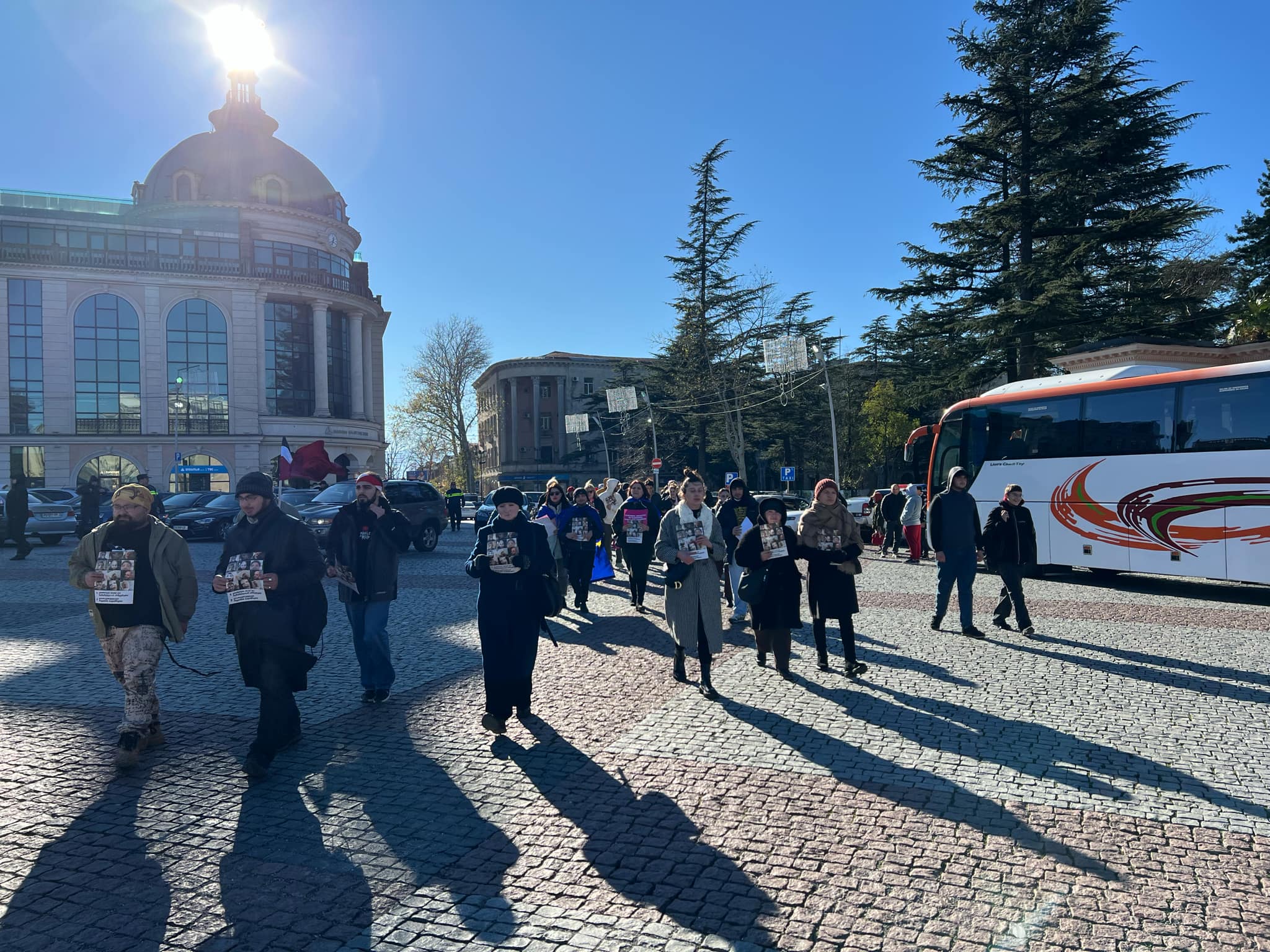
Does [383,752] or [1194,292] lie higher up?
[1194,292]

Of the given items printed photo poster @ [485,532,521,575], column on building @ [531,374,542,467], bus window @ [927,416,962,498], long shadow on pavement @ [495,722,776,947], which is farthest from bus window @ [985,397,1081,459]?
column on building @ [531,374,542,467]

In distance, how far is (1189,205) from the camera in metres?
29.0

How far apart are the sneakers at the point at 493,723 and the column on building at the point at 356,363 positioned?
6062 centimetres

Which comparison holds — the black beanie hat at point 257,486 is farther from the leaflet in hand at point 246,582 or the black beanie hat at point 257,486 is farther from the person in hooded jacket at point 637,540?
the person in hooded jacket at point 637,540

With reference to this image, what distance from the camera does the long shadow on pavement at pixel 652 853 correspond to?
3.62 m

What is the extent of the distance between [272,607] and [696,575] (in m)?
3.35

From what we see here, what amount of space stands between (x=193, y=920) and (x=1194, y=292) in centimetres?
4235

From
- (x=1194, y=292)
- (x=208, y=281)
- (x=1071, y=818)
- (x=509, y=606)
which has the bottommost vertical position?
(x=1071, y=818)

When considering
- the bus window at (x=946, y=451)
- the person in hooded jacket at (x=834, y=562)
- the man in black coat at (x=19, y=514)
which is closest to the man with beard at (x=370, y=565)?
the person in hooded jacket at (x=834, y=562)

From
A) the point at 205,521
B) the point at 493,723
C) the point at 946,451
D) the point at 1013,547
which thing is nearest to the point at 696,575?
the point at 493,723

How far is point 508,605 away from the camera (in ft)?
20.5

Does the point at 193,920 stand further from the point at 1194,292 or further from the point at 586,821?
the point at 1194,292

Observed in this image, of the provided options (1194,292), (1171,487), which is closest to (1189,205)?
(1194,292)

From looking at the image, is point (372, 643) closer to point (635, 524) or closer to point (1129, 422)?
point (635, 524)
